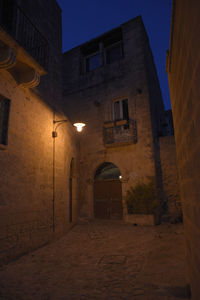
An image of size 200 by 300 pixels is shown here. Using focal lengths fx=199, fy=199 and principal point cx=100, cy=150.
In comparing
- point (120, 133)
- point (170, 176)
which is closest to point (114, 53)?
point (120, 133)

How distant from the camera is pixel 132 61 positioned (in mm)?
10570

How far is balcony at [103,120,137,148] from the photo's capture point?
963 cm

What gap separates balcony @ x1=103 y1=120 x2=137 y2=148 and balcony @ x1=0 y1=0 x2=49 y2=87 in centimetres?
493

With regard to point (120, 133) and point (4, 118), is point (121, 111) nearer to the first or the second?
point (120, 133)

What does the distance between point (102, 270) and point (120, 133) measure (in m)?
6.94

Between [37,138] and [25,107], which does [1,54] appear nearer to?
[25,107]

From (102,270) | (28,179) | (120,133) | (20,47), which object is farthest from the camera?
(120,133)

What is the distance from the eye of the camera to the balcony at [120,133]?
31.6 feet

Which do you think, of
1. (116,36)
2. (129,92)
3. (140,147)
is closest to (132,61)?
(129,92)

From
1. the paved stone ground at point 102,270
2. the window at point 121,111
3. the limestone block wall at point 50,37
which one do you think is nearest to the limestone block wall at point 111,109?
the window at point 121,111

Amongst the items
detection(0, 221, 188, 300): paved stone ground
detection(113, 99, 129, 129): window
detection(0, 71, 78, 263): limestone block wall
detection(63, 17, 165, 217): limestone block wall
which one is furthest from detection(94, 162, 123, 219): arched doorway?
detection(0, 221, 188, 300): paved stone ground

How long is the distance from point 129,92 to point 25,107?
20.4 ft

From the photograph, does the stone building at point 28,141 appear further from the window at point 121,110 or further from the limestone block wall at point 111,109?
the window at point 121,110

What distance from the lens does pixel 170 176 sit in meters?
9.24
